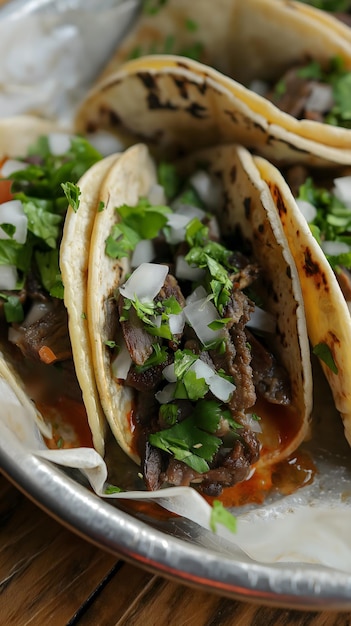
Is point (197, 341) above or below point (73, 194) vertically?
below

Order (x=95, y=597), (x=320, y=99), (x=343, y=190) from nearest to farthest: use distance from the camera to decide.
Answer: (x=95, y=597)
(x=343, y=190)
(x=320, y=99)

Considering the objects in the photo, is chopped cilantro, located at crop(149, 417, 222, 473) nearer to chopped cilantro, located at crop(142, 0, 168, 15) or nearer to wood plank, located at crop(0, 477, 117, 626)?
wood plank, located at crop(0, 477, 117, 626)

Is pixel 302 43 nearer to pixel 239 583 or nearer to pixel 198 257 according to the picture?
pixel 198 257

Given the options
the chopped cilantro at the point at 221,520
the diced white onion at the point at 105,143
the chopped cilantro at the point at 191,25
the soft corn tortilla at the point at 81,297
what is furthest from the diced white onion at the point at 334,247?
the chopped cilantro at the point at 191,25

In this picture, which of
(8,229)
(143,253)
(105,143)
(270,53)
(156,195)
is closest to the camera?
(8,229)

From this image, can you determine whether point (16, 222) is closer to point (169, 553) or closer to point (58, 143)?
point (58, 143)

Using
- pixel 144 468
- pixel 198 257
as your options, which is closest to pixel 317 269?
pixel 198 257

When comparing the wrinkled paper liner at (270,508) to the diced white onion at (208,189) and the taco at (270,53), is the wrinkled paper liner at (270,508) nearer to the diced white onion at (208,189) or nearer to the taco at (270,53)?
the diced white onion at (208,189)

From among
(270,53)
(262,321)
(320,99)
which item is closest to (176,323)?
(262,321)
